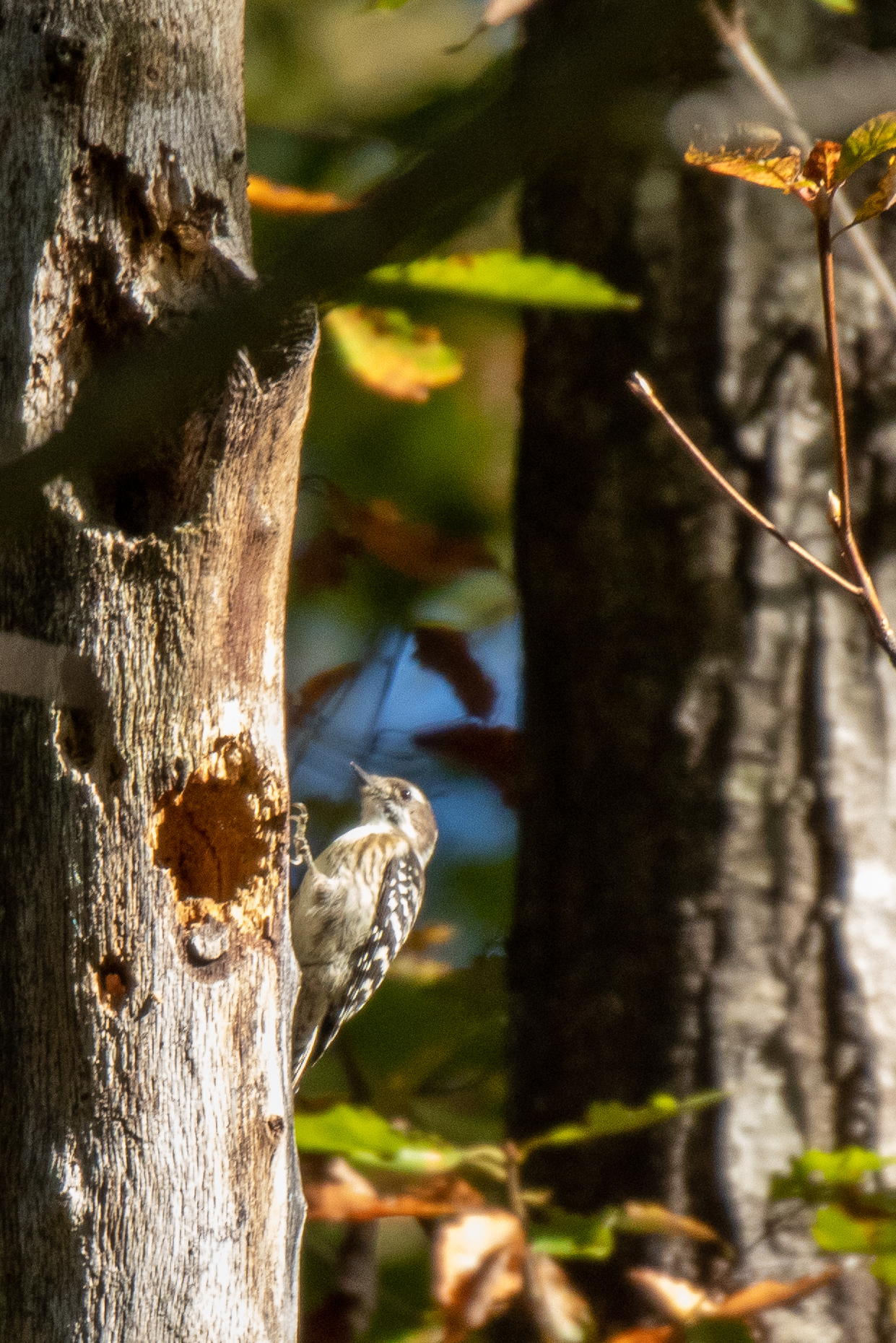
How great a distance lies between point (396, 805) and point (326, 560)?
2.82 feet

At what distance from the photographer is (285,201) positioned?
3.38m

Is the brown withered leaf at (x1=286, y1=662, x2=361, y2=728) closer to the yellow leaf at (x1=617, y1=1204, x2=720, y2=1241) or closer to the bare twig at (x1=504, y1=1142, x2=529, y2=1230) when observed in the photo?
the bare twig at (x1=504, y1=1142, x2=529, y2=1230)

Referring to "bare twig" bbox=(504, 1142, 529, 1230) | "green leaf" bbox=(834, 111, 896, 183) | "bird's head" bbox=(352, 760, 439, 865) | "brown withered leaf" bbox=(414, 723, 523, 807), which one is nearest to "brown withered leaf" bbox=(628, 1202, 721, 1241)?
"bare twig" bbox=(504, 1142, 529, 1230)

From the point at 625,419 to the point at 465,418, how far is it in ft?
8.88

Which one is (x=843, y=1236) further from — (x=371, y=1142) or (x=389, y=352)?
(x=389, y=352)

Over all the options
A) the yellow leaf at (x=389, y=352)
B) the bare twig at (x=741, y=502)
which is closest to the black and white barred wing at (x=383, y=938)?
the yellow leaf at (x=389, y=352)

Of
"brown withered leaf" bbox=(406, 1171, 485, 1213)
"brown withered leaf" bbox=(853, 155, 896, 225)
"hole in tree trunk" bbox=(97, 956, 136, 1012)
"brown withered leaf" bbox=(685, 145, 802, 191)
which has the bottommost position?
"brown withered leaf" bbox=(406, 1171, 485, 1213)

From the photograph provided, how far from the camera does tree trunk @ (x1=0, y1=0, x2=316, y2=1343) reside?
76.0 inches

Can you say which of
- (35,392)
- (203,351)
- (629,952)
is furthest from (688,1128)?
(203,351)

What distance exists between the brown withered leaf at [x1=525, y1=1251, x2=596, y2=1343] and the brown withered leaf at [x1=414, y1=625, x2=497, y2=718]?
186 cm

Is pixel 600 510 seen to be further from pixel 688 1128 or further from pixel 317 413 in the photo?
pixel 317 413

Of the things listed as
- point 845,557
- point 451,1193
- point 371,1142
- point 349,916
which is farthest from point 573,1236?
point 845,557

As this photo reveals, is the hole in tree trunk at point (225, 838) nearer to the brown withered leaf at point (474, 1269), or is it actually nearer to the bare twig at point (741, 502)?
the bare twig at point (741, 502)

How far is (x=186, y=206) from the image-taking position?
2074mm
